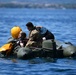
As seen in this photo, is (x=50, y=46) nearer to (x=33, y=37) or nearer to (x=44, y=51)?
(x=44, y=51)

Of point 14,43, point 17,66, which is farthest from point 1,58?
point 17,66

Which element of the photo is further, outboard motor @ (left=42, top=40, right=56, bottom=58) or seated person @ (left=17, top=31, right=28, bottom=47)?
seated person @ (left=17, top=31, right=28, bottom=47)

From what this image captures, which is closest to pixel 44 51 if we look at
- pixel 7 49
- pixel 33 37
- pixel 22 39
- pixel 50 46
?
pixel 50 46

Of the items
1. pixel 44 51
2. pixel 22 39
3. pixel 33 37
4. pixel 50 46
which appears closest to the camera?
pixel 44 51

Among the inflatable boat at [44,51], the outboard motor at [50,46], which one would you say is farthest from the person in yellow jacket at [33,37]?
the outboard motor at [50,46]

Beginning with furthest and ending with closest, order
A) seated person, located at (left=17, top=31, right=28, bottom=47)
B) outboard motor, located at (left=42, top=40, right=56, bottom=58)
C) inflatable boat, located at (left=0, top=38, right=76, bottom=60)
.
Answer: seated person, located at (left=17, top=31, right=28, bottom=47) < outboard motor, located at (left=42, top=40, right=56, bottom=58) < inflatable boat, located at (left=0, top=38, right=76, bottom=60)

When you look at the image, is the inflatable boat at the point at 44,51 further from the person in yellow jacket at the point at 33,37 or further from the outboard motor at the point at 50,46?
the person in yellow jacket at the point at 33,37

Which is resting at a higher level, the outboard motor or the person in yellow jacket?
the person in yellow jacket

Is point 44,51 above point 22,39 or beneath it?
beneath

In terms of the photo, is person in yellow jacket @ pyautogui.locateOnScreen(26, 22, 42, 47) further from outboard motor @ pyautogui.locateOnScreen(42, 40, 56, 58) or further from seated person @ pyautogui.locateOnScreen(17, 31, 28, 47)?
outboard motor @ pyautogui.locateOnScreen(42, 40, 56, 58)

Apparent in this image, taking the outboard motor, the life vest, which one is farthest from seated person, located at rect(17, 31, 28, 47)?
the outboard motor

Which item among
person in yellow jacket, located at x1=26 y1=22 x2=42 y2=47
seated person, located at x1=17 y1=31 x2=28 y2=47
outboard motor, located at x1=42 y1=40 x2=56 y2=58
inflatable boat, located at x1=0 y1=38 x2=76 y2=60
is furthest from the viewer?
seated person, located at x1=17 y1=31 x2=28 y2=47

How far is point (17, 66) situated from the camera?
21.2 m

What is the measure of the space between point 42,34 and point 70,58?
79.4 inches
